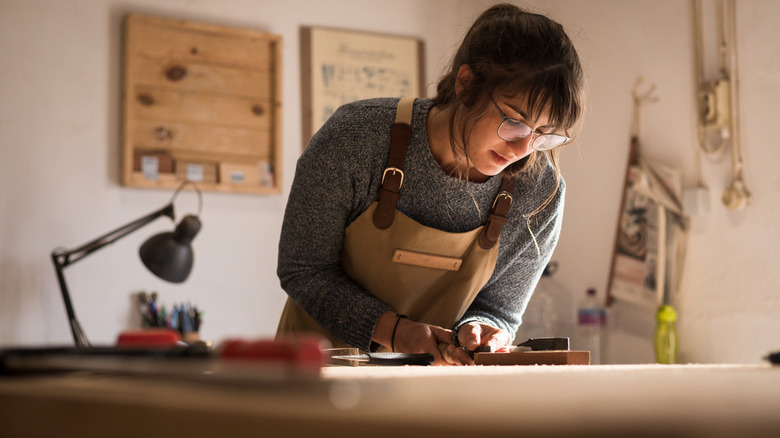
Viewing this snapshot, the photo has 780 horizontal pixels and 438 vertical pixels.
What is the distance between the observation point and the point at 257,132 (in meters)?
3.13

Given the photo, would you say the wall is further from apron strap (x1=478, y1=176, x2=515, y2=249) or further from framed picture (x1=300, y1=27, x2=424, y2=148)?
apron strap (x1=478, y1=176, x2=515, y2=249)

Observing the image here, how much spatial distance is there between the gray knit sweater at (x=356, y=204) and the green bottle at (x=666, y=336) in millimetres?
1066

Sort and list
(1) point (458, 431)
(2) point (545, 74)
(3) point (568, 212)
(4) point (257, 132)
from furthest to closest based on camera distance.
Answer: (4) point (257, 132), (3) point (568, 212), (2) point (545, 74), (1) point (458, 431)

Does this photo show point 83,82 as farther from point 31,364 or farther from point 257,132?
point 31,364

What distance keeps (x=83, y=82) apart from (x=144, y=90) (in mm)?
232

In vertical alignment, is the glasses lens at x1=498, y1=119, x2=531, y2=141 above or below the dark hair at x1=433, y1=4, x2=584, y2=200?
below

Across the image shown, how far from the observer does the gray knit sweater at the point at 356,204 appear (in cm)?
131

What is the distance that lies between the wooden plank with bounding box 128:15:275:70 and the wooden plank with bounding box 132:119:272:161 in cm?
28

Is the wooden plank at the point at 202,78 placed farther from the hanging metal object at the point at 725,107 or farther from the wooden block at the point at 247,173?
the hanging metal object at the point at 725,107

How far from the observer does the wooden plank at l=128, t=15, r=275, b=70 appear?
9.64ft

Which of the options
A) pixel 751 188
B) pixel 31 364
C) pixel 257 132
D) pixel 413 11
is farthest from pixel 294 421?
pixel 413 11

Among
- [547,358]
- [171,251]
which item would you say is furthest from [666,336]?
[171,251]

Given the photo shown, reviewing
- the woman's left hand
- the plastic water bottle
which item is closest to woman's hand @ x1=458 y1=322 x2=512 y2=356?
the woman's left hand

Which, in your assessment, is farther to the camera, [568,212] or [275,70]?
[275,70]
